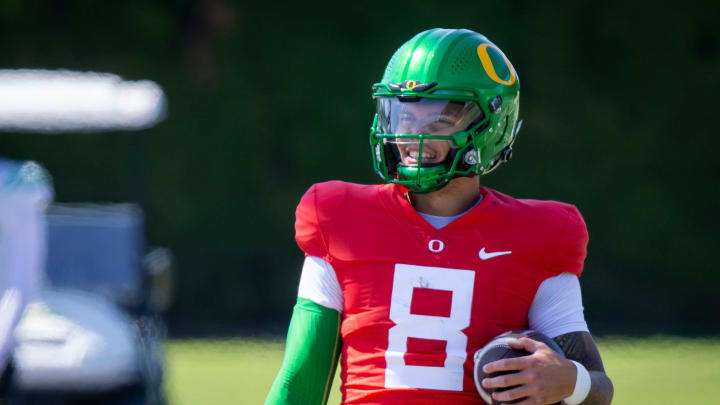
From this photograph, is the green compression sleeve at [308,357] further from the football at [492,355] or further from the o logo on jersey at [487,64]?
the o logo on jersey at [487,64]

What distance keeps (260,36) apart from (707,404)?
4.65 metres

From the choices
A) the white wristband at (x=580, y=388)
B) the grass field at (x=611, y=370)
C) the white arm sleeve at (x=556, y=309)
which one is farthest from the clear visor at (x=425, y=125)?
the grass field at (x=611, y=370)

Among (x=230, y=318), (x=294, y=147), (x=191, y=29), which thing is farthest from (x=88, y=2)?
(x=230, y=318)

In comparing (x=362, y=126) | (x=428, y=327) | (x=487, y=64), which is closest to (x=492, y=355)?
(x=428, y=327)

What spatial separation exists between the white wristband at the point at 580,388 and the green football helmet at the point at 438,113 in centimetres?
48

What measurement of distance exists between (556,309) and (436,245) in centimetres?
29

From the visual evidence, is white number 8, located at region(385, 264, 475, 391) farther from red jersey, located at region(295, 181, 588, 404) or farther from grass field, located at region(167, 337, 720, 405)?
grass field, located at region(167, 337, 720, 405)

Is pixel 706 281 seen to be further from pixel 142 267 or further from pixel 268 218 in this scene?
pixel 142 267

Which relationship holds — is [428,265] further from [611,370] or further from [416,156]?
[611,370]

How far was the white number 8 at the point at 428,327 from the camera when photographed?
2330 mm

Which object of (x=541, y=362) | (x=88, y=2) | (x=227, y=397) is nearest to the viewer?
(x=541, y=362)

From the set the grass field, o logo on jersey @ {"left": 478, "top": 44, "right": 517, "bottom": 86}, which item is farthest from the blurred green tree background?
o logo on jersey @ {"left": 478, "top": 44, "right": 517, "bottom": 86}

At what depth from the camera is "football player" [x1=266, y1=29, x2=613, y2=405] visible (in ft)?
7.73

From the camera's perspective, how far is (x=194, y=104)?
9.29m
